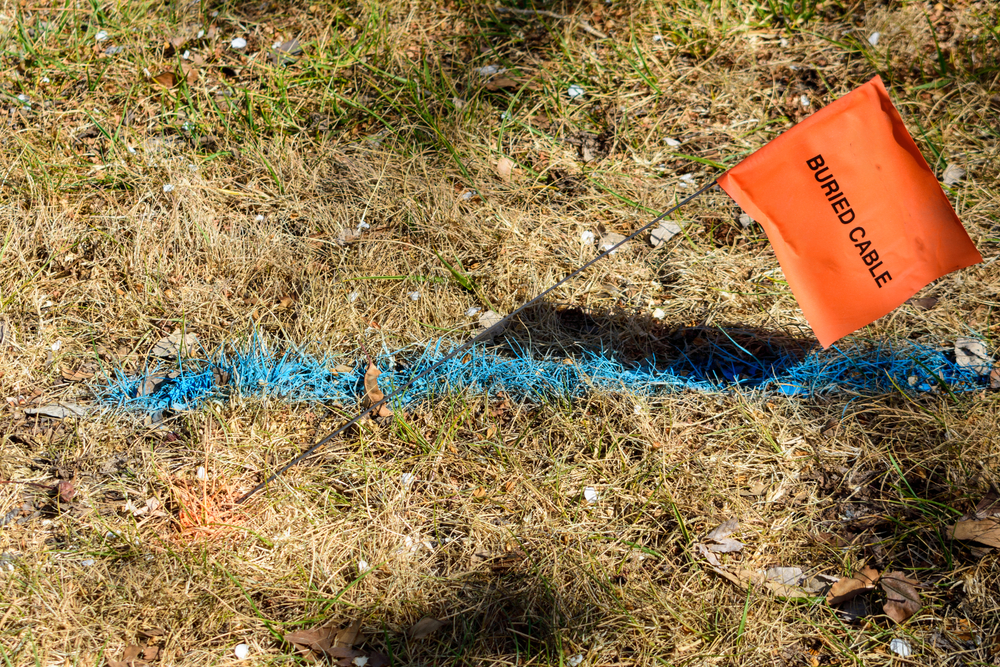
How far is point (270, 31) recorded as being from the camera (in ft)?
12.0

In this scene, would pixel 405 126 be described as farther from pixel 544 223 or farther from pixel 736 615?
pixel 736 615

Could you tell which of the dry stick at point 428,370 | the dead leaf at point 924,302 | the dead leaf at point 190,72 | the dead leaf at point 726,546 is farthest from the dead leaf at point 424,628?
the dead leaf at point 190,72

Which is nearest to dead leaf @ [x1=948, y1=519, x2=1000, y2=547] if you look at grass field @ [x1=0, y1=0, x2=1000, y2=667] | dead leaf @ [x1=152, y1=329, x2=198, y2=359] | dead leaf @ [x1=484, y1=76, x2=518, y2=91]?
grass field @ [x1=0, y1=0, x2=1000, y2=667]

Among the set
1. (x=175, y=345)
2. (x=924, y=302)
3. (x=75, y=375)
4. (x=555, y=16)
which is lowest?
(x=75, y=375)

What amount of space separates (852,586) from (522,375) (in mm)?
1225

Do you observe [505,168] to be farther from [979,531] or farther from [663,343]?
[979,531]

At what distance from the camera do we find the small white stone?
6.54 ft

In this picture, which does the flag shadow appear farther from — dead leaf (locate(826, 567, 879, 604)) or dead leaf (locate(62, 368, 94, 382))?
dead leaf (locate(62, 368, 94, 382))

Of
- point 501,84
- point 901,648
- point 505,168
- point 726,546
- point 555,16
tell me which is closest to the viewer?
point 901,648

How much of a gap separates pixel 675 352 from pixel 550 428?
1.95 ft

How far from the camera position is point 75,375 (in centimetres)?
269

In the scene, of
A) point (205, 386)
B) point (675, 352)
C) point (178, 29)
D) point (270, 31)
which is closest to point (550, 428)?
point (675, 352)

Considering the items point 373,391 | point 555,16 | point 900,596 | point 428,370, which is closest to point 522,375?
point 428,370

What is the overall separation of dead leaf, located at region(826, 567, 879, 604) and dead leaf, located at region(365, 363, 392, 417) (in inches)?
Answer: 59.7
